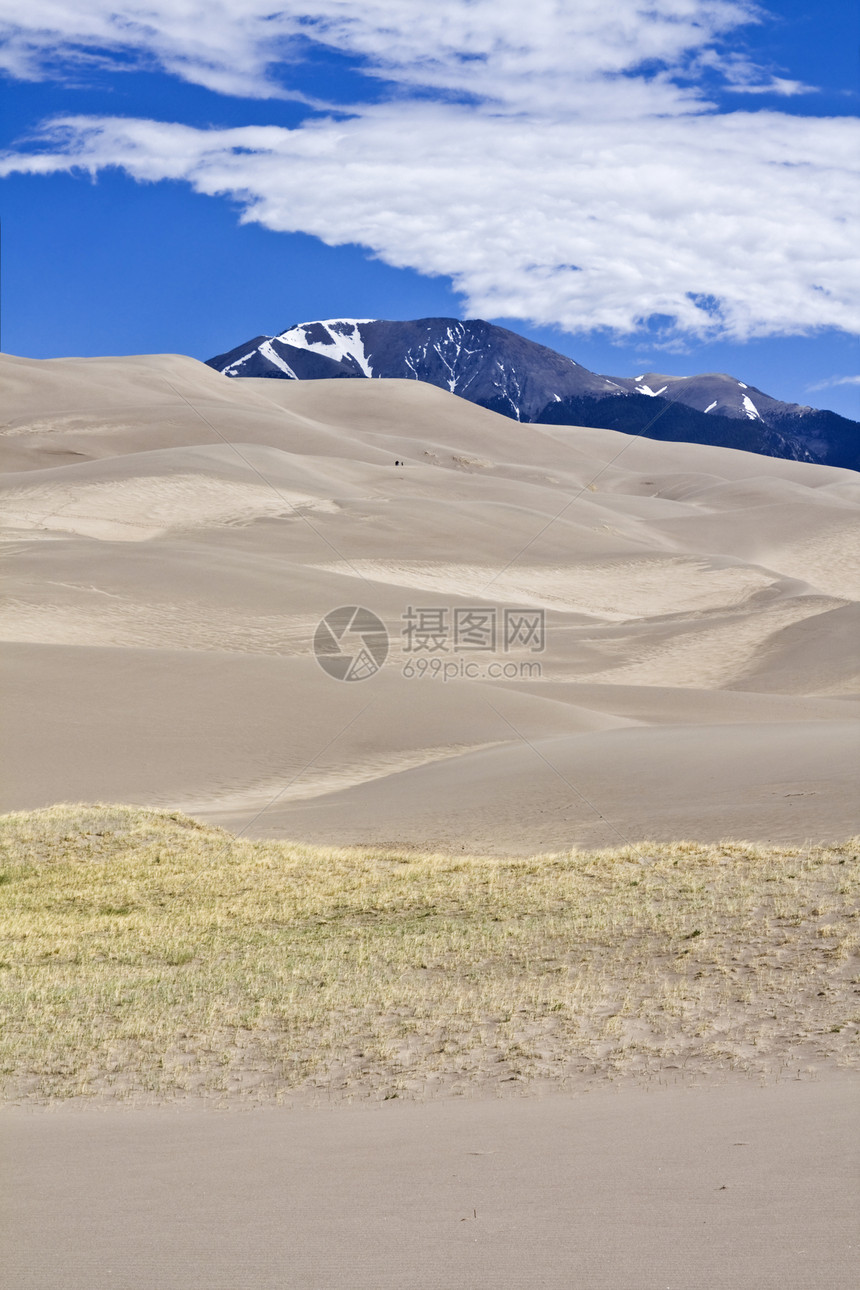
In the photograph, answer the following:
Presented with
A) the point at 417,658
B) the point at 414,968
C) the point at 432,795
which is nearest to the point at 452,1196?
the point at 414,968

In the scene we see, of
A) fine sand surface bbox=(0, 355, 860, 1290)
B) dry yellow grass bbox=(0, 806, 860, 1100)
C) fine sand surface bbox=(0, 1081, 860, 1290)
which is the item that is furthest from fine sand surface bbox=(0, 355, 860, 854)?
fine sand surface bbox=(0, 1081, 860, 1290)

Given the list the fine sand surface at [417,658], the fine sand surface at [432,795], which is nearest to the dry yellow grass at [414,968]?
the fine sand surface at [432,795]

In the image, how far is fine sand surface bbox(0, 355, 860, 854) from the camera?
1672 centimetres

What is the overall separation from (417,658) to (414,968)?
22.0 m

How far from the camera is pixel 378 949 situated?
9.34 meters

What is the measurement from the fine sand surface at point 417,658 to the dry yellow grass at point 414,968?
3.05m

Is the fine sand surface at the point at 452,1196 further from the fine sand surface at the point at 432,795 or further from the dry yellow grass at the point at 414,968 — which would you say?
the dry yellow grass at the point at 414,968

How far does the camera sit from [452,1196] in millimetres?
4227

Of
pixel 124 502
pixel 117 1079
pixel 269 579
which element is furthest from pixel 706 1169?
pixel 124 502

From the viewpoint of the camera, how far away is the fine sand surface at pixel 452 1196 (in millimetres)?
3518

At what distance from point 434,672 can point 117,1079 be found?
23.4 metres

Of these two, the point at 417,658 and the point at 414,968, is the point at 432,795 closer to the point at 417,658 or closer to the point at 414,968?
the point at 414,968

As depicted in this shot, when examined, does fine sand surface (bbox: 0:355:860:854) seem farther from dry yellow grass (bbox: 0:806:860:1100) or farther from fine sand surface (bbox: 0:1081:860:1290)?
fine sand surface (bbox: 0:1081:860:1290)

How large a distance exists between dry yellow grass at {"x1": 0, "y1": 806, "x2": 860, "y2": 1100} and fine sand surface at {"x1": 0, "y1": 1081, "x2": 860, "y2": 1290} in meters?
0.75
